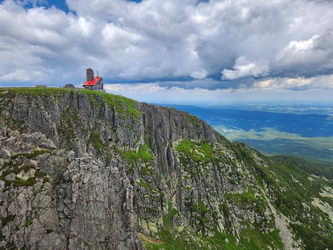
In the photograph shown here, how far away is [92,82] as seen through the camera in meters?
144

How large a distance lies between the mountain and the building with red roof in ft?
77.3

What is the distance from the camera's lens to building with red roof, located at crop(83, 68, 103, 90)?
468 feet

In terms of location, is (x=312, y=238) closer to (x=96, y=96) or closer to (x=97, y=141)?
(x=97, y=141)

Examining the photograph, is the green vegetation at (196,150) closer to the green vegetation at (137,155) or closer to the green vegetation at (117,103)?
the green vegetation at (137,155)

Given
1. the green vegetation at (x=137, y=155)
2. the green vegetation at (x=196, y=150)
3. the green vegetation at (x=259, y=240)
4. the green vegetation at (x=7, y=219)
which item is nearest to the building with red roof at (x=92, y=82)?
the green vegetation at (x=137, y=155)

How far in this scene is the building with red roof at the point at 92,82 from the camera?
468ft

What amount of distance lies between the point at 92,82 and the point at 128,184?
107 metres

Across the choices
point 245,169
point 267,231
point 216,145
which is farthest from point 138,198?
point 245,169

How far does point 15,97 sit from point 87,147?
3976cm

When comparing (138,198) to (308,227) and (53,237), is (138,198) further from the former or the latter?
(308,227)

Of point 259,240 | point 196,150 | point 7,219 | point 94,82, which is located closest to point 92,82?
point 94,82

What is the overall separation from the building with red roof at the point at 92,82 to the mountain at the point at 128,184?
23.6m

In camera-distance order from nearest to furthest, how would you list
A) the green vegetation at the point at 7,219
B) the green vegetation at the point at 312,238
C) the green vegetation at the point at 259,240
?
the green vegetation at the point at 7,219
the green vegetation at the point at 259,240
the green vegetation at the point at 312,238

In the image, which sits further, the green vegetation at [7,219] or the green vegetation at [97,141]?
the green vegetation at [97,141]
